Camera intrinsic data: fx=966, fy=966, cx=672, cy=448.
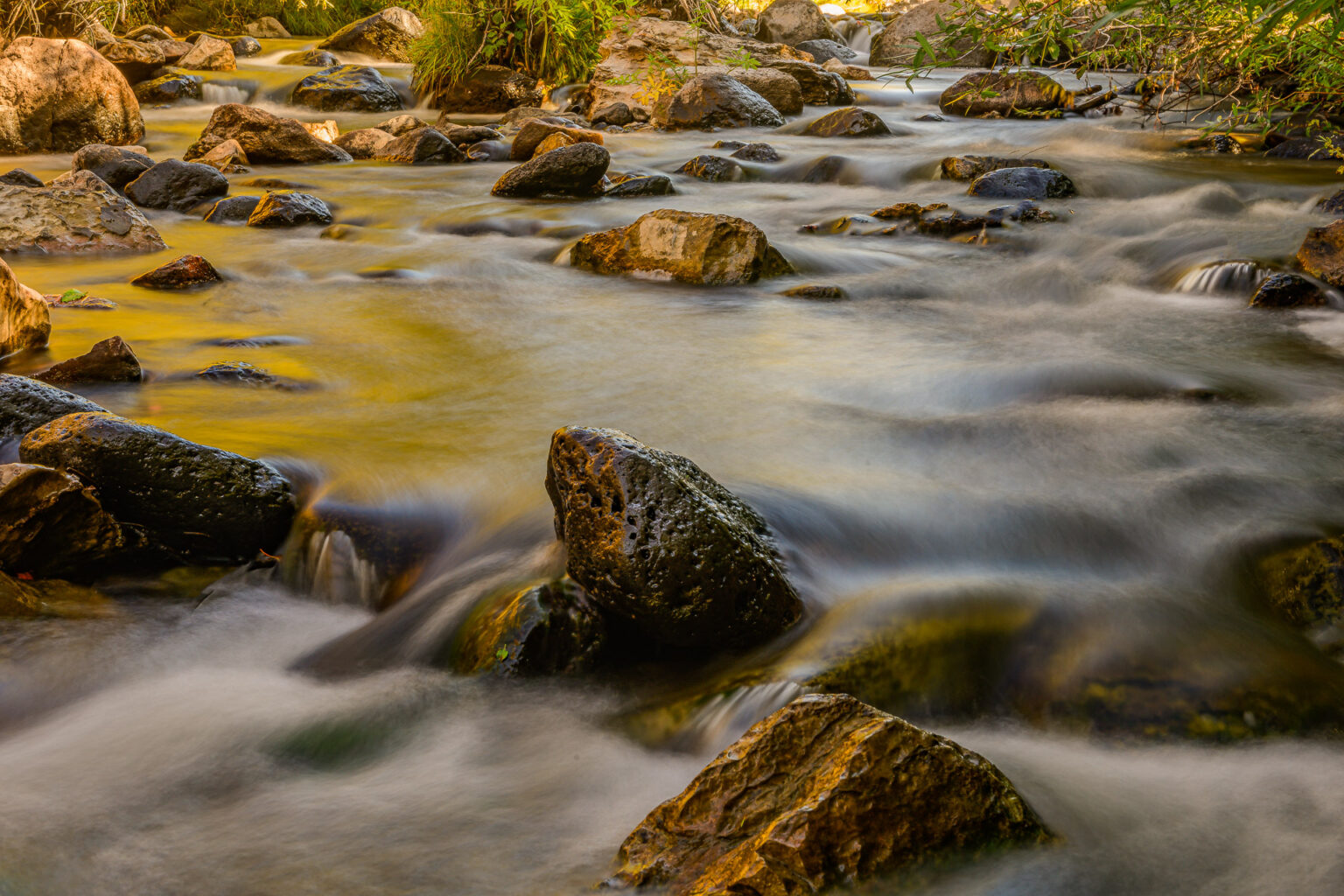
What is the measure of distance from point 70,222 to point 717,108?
8.16m

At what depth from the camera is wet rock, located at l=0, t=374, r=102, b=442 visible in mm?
3406

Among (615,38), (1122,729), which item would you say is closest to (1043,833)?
(1122,729)

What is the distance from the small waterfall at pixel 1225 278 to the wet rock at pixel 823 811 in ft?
17.2

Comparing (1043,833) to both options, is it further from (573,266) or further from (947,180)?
(947,180)

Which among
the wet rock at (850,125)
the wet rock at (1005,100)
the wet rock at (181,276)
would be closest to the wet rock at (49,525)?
the wet rock at (181,276)

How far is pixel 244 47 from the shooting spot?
18.8m

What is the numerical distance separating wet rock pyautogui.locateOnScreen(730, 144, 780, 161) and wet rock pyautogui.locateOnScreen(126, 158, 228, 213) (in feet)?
17.2

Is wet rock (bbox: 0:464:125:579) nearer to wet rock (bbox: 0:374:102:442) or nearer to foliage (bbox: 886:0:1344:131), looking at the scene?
wet rock (bbox: 0:374:102:442)

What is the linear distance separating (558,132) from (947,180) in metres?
4.22

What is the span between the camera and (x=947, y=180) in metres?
9.24

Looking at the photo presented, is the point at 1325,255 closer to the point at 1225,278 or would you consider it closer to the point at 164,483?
the point at 1225,278

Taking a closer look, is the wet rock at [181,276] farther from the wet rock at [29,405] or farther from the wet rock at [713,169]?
the wet rock at [713,169]

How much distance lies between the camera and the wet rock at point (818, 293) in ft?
20.5

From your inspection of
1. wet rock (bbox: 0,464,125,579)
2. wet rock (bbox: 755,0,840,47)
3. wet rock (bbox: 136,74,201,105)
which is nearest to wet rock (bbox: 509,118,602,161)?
wet rock (bbox: 136,74,201,105)
